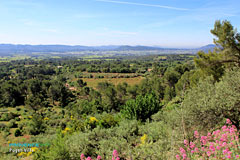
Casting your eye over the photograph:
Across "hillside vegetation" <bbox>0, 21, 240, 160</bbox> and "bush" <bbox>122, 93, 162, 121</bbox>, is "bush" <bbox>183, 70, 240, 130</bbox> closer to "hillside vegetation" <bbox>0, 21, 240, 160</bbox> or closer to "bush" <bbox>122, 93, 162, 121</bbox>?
"hillside vegetation" <bbox>0, 21, 240, 160</bbox>

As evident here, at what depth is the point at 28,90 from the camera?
4888 centimetres

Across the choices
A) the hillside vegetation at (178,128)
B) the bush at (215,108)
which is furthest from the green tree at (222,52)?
the bush at (215,108)

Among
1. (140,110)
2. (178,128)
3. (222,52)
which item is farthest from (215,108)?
(140,110)

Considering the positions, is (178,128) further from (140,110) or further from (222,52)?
(222,52)

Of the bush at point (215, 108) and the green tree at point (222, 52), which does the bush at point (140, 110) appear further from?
the bush at point (215, 108)

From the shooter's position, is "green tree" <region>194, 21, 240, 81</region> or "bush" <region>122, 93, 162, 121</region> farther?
"bush" <region>122, 93, 162, 121</region>

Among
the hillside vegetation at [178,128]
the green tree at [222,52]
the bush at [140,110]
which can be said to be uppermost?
the green tree at [222,52]

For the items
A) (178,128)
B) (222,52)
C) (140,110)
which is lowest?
(140,110)

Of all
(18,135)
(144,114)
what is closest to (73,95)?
(18,135)

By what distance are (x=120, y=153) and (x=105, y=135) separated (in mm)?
2322

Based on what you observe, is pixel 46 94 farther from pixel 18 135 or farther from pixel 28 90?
pixel 18 135

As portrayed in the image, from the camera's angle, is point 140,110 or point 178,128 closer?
point 178,128

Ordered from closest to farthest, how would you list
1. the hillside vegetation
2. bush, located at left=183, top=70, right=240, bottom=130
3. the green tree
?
the hillside vegetation
bush, located at left=183, top=70, right=240, bottom=130
the green tree

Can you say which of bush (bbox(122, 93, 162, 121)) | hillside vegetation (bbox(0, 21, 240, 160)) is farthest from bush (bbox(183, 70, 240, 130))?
bush (bbox(122, 93, 162, 121))
